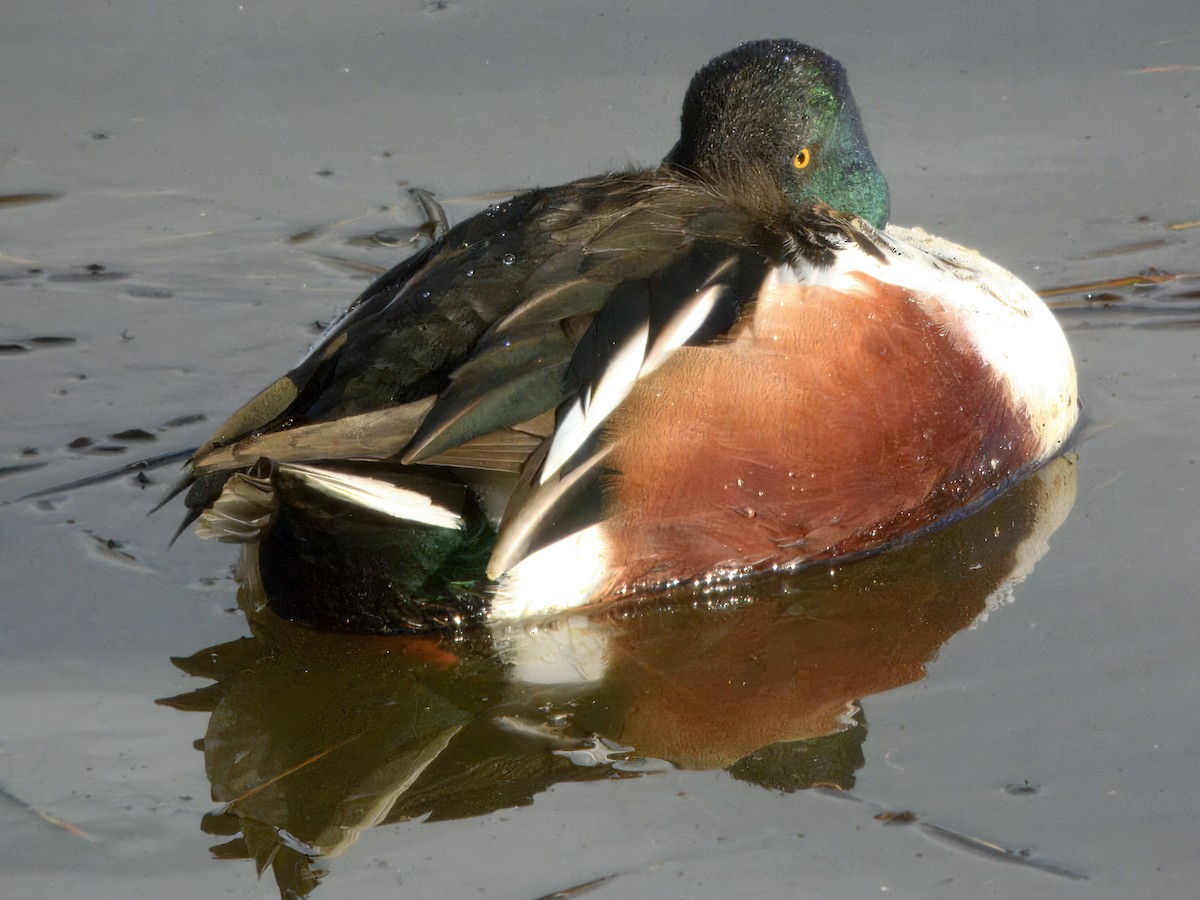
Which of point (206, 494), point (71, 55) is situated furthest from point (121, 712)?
point (71, 55)

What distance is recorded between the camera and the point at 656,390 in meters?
3.62

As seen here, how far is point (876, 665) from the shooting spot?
3.57m

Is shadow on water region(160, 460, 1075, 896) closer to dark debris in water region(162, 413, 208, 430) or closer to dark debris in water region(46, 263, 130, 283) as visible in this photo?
dark debris in water region(162, 413, 208, 430)

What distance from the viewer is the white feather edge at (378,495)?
347 cm

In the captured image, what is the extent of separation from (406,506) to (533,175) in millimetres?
2459

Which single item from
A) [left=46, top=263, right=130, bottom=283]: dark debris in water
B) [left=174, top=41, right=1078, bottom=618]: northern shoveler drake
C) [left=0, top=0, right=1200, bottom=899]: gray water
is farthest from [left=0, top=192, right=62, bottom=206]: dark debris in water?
[left=174, top=41, right=1078, bottom=618]: northern shoveler drake

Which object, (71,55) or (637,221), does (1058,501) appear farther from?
(71,55)

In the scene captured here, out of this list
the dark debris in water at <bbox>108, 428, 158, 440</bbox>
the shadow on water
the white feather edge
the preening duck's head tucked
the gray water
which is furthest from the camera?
the dark debris in water at <bbox>108, 428, 158, 440</bbox>

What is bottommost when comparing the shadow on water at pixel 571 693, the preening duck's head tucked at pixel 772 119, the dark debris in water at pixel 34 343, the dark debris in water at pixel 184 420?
the shadow on water at pixel 571 693

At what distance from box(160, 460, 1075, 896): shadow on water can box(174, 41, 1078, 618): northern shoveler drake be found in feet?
0.36

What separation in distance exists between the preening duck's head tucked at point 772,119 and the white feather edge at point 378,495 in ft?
3.76

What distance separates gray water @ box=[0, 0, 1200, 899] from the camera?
292cm

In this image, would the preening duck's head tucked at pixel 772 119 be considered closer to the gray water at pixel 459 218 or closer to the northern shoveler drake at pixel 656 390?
the northern shoveler drake at pixel 656 390

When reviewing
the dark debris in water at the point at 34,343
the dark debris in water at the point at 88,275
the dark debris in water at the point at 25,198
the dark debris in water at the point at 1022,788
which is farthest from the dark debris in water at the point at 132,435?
the dark debris in water at the point at 1022,788
